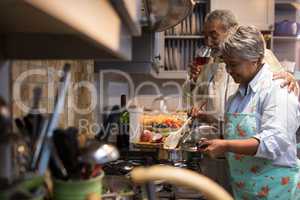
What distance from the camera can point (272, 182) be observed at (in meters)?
1.41

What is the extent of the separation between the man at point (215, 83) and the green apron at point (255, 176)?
0.95 ft

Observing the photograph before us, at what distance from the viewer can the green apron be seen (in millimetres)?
1407

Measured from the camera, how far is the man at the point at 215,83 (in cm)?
180

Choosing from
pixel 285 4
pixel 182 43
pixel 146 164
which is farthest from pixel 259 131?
pixel 285 4

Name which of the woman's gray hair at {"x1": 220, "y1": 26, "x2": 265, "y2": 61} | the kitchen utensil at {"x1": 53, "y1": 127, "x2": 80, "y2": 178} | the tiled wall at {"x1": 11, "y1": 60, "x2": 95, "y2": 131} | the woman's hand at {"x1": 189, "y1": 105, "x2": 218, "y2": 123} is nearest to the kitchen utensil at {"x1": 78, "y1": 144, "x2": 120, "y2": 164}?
the kitchen utensil at {"x1": 53, "y1": 127, "x2": 80, "y2": 178}

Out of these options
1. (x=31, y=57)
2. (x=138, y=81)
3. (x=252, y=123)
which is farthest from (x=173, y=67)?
(x=31, y=57)

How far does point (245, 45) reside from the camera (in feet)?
4.62

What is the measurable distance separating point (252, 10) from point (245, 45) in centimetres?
176

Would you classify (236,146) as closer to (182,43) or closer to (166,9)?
(166,9)

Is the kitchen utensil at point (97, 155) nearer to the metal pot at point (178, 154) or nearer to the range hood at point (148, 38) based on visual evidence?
the range hood at point (148, 38)

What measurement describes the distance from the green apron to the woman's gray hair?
0.23 meters

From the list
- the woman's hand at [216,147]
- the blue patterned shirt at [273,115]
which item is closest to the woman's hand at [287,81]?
the blue patterned shirt at [273,115]

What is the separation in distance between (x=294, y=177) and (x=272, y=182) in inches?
3.9

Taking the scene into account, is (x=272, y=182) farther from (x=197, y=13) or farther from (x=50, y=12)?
(x=197, y=13)
